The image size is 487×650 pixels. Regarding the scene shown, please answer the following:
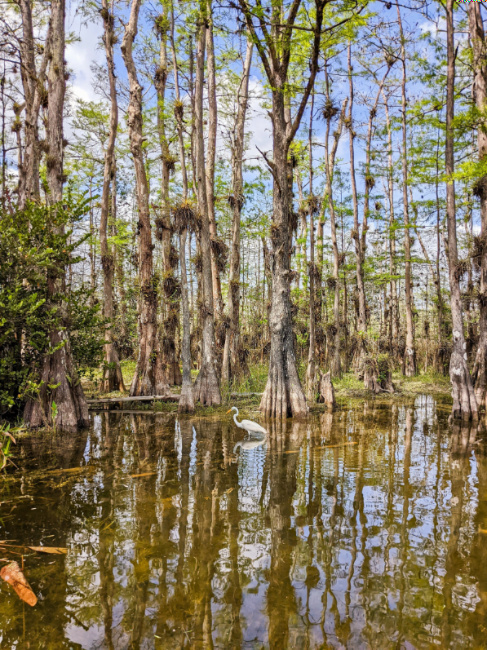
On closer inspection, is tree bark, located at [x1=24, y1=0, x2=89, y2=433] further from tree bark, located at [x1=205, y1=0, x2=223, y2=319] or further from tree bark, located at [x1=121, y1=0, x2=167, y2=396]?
tree bark, located at [x1=205, y1=0, x2=223, y2=319]

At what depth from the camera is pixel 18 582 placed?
10.6 ft

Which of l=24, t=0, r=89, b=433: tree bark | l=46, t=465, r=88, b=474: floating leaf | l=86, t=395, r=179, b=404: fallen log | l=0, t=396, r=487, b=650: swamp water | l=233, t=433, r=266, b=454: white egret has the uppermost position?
l=24, t=0, r=89, b=433: tree bark

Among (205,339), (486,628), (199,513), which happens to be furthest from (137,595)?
(205,339)

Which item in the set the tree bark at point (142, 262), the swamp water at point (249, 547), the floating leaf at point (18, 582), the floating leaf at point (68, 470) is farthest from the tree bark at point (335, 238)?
the floating leaf at point (18, 582)

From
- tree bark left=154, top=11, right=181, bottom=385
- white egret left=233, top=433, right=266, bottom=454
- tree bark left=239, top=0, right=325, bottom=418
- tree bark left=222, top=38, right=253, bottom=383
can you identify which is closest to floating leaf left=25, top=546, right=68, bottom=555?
white egret left=233, top=433, right=266, bottom=454

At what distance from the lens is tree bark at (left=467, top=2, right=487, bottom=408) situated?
475 inches

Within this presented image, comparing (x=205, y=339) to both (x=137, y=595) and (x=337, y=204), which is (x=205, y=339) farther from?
(x=337, y=204)

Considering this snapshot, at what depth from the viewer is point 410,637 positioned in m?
2.71

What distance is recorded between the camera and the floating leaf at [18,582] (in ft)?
10.0

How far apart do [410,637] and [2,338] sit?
783cm

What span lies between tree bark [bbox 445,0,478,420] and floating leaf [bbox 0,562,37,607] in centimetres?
Result: 1021

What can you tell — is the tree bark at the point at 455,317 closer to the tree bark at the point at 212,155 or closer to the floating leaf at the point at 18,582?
the tree bark at the point at 212,155

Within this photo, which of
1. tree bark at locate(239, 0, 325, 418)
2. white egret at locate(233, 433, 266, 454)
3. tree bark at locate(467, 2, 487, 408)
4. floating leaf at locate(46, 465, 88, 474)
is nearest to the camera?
floating leaf at locate(46, 465, 88, 474)

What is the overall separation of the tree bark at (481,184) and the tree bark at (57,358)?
10730 mm
